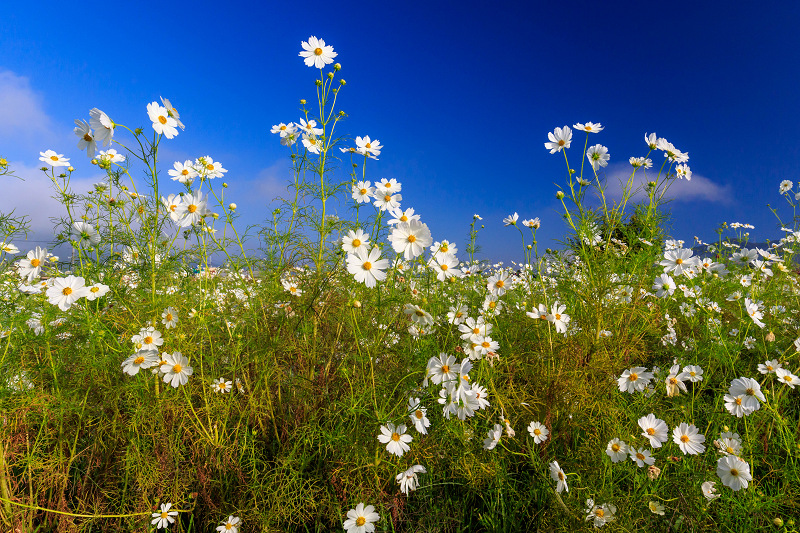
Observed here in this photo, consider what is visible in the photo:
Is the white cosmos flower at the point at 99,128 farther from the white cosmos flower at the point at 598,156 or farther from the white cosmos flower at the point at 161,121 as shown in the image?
the white cosmos flower at the point at 598,156

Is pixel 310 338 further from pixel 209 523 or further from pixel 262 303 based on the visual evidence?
pixel 209 523

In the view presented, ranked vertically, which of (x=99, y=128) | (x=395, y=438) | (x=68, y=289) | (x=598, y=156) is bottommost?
(x=395, y=438)

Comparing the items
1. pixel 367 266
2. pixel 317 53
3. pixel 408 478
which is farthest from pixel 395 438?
pixel 317 53

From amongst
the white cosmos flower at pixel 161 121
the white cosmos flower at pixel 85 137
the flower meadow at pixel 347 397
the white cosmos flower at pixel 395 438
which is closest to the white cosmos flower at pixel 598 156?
the flower meadow at pixel 347 397

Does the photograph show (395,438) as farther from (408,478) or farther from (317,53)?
(317,53)

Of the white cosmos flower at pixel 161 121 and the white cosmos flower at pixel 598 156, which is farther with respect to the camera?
the white cosmos flower at pixel 598 156

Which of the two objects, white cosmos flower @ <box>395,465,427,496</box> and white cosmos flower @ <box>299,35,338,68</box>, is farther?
white cosmos flower @ <box>299,35,338,68</box>

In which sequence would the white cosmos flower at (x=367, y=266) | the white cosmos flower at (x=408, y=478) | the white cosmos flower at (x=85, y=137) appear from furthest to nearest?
the white cosmos flower at (x=85, y=137)
the white cosmos flower at (x=408, y=478)
the white cosmos flower at (x=367, y=266)

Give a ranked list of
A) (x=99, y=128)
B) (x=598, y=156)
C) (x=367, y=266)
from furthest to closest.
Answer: (x=598, y=156), (x=99, y=128), (x=367, y=266)

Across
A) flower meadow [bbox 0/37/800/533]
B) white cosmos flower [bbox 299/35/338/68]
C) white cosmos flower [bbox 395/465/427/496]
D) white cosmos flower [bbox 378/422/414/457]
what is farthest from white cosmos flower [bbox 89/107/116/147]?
white cosmos flower [bbox 395/465/427/496]

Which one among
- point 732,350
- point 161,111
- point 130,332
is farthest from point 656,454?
point 161,111

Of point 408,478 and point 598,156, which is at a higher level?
point 598,156

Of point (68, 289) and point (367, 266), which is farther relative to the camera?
point (68, 289)

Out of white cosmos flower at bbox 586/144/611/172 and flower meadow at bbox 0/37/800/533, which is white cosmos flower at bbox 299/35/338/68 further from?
white cosmos flower at bbox 586/144/611/172
